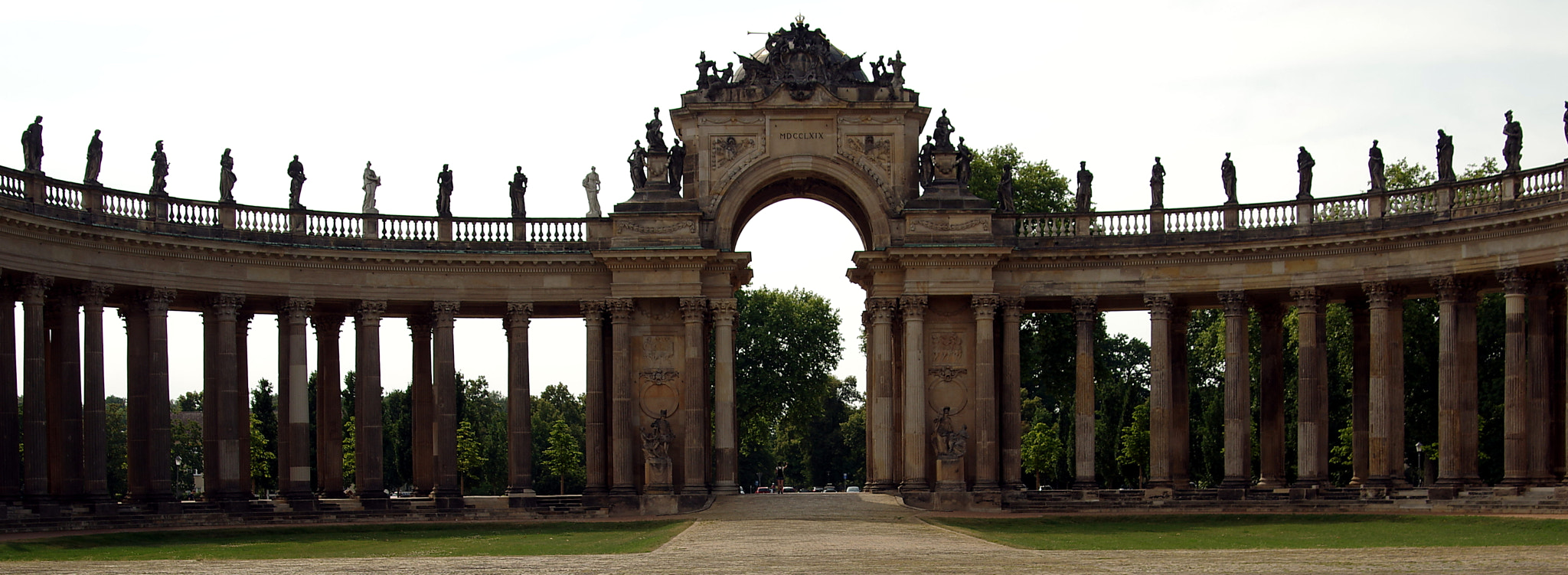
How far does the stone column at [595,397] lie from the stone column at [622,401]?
67 centimetres

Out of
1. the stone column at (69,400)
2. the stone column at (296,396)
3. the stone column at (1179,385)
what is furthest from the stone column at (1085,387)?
the stone column at (69,400)

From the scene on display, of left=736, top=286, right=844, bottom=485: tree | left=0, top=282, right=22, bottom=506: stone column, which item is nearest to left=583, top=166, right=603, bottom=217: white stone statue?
left=0, top=282, right=22, bottom=506: stone column

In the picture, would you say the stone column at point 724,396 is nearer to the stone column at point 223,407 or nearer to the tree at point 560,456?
the stone column at point 223,407

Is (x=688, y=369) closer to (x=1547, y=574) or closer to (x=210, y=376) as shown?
(x=210, y=376)

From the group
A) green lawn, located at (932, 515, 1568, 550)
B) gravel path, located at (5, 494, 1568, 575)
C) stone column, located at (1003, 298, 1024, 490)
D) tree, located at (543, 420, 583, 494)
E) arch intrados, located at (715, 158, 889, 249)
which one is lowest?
tree, located at (543, 420, 583, 494)

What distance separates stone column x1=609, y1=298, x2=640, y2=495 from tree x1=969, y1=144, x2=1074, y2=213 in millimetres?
29940

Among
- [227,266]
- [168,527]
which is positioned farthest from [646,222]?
[168,527]

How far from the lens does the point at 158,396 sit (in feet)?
222

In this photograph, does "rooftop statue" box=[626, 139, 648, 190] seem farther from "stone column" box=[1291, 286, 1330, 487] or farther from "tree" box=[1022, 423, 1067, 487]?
"tree" box=[1022, 423, 1067, 487]

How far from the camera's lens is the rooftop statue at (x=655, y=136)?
73.5 meters

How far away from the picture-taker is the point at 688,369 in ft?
241

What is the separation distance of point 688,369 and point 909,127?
13911 mm

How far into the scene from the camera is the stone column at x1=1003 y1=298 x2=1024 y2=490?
242 feet

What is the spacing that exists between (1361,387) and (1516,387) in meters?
9.33
